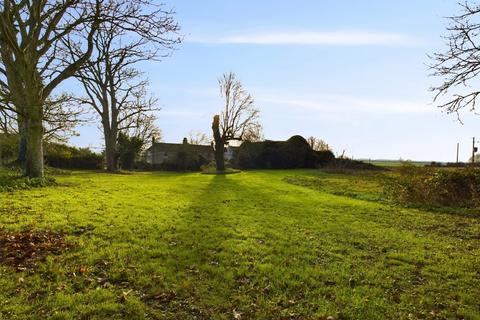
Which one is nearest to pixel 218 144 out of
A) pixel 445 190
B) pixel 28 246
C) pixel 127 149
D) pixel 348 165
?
pixel 127 149

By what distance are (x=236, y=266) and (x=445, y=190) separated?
42.4 feet

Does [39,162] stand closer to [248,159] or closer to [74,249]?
[74,249]

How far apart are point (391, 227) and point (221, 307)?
736 centimetres

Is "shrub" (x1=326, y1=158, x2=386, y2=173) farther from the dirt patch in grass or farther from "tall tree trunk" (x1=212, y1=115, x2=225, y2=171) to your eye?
the dirt patch in grass

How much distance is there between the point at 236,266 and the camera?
6.74 meters

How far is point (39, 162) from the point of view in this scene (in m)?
17.2

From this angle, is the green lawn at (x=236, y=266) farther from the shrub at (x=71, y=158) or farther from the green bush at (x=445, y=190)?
the shrub at (x=71, y=158)

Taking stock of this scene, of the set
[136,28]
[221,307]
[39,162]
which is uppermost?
[136,28]

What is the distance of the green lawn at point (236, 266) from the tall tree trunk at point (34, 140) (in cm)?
499

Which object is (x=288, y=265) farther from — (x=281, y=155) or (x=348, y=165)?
(x=281, y=155)

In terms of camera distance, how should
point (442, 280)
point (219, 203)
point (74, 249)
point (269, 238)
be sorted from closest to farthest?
point (442, 280) → point (74, 249) → point (269, 238) → point (219, 203)

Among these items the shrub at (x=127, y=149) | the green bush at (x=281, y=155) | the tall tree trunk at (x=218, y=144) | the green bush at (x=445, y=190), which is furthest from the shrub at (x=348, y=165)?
the shrub at (x=127, y=149)

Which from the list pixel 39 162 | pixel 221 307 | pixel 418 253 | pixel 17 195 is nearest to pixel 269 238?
pixel 418 253

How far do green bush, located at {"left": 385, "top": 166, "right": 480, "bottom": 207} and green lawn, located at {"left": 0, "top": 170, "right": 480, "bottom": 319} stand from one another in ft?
13.1
